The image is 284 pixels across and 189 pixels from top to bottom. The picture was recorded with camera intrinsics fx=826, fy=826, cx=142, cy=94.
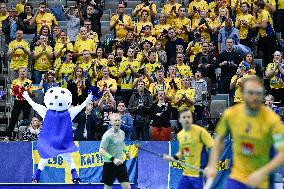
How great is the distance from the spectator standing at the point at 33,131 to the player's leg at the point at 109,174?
3.90 m

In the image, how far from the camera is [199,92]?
736 inches

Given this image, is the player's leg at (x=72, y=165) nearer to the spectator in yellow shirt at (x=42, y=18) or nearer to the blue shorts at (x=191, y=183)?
the blue shorts at (x=191, y=183)

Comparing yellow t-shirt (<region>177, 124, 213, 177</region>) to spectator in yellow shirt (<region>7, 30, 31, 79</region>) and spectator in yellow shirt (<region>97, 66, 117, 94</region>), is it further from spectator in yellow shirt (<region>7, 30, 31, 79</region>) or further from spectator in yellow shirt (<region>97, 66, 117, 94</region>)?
spectator in yellow shirt (<region>7, 30, 31, 79</region>)

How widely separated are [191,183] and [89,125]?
5887 mm

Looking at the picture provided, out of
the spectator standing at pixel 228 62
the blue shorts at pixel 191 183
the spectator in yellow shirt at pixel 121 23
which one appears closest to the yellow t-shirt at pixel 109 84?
the spectator in yellow shirt at pixel 121 23

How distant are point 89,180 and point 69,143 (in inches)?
48.9

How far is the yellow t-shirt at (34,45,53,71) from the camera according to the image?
65.7ft

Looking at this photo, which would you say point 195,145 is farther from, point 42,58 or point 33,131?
point 42,58

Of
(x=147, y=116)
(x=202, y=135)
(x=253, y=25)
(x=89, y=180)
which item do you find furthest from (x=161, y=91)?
(x=202, y=135)

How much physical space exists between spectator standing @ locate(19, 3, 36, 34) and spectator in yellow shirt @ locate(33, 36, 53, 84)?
173 cm

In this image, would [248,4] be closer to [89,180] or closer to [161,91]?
[161,91]

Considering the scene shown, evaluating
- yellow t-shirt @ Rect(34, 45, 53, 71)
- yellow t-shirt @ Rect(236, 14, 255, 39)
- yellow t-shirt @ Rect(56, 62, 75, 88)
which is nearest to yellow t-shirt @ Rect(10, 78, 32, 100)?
yellow t-shirt @ Rect(56, 62, 75, 88)

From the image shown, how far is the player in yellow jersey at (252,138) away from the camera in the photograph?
817cm

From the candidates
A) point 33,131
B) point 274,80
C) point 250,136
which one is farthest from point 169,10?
point 250,136
